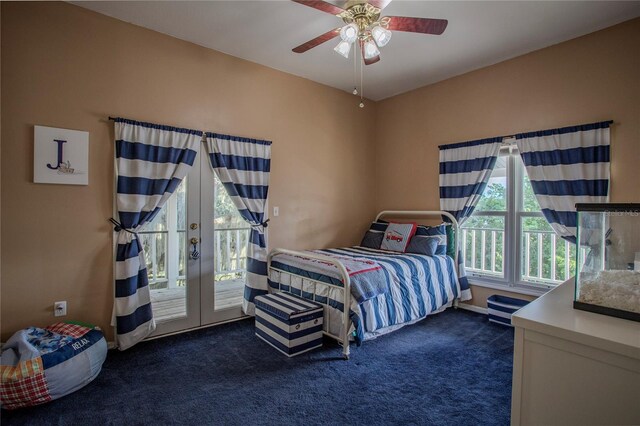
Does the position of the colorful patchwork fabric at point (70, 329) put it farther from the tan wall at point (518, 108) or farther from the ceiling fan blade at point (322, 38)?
the tan wall at point (518, 108)

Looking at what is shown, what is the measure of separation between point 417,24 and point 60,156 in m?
2.83

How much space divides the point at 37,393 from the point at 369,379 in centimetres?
210

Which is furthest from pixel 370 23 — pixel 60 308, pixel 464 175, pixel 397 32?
pixel 60 308

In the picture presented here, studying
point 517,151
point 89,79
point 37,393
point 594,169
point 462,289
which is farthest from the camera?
point 462,289

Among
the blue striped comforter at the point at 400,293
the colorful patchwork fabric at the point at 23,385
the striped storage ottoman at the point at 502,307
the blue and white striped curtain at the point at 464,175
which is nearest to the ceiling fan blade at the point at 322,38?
the blue striped comforter at the point at 400,293

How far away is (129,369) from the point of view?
247 centimetres

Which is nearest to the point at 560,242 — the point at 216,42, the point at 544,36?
the point at 544,36

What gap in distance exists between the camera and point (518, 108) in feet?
11.3

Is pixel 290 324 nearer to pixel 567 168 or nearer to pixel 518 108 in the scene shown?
pixel 567 168

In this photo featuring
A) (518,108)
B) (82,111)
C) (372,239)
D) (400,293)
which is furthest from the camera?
(372,239)

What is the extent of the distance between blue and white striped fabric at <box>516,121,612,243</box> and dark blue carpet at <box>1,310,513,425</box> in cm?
133

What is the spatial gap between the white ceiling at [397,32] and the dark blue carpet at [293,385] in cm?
284

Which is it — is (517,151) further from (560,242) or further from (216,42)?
(216,42)

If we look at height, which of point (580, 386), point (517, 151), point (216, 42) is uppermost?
point (216, 42)
